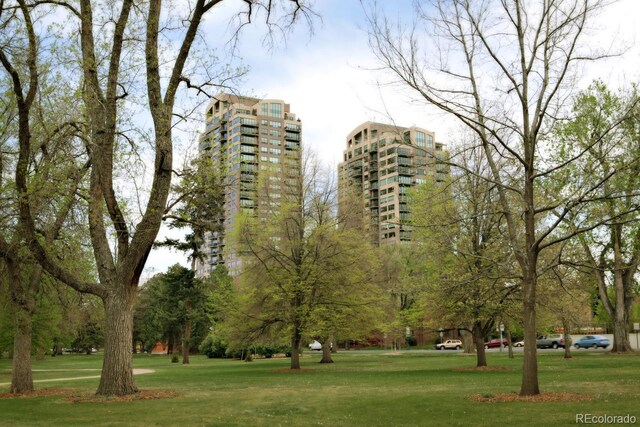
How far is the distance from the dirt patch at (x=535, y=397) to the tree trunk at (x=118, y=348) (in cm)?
959

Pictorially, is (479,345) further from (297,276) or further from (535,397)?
(535,397)

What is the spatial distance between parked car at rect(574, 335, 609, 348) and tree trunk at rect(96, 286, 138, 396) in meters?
46.1

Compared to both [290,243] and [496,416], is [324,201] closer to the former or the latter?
[290,243]

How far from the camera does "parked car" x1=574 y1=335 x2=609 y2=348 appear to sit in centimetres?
5109

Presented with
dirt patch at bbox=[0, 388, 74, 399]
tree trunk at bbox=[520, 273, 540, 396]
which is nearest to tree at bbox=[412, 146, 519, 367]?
tree trunk at bbox=[520, 273, 540, 396]

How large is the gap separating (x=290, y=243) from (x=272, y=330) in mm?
4776

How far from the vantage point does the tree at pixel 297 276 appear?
30281 mm

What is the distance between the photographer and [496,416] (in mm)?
11508

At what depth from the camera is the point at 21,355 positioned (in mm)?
20141

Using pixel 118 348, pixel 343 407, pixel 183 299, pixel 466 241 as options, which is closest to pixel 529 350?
pixel 343 407

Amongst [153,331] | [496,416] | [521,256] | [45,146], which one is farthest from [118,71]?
[153,331]

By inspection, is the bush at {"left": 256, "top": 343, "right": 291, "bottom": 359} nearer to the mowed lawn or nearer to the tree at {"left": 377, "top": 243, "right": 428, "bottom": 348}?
the tree at {"left": 377, "top": 243, "right": 428, "bottom": 348}

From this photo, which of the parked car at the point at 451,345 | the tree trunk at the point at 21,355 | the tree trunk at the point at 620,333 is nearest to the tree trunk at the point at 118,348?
the tree trunk at the point at 21,355

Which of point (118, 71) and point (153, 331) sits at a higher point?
point (118, 71)
